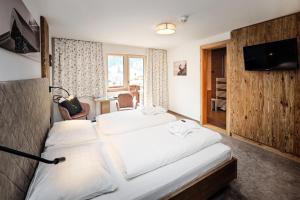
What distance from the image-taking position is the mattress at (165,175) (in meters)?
1.30

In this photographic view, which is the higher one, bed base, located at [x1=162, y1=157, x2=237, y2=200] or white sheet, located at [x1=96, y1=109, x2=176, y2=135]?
white sheet, located at [x1=96, y1=109, x2=176, y2=135]

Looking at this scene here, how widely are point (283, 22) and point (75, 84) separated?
15.3ft

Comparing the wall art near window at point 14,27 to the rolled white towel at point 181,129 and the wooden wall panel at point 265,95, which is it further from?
the wooden wall panel at point 265,95

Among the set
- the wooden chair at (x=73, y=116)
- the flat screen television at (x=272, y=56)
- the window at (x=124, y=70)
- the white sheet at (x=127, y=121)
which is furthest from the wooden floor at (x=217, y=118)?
the wooden chair at (x=73, y=116)

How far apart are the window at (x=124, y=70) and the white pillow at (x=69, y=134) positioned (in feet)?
9.21

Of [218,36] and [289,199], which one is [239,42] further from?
[289,199]

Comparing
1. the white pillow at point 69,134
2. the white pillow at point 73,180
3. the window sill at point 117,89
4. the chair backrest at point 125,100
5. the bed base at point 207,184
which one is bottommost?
the bed base at point 207,184

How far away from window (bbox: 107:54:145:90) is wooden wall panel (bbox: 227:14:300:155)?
114 inches

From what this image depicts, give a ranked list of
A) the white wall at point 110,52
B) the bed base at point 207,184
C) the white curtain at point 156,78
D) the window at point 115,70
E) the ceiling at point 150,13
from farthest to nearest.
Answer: the white curtain at point 156,78 < the window at point 115,70 < the white wall at point 110,52 < the ceiling at point 150,13 < the bed base at point 207,184

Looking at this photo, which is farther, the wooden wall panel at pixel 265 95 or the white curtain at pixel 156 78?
the white curtain at pixel 156 78

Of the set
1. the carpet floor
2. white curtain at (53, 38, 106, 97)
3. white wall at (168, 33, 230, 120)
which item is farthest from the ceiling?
the carpet floor

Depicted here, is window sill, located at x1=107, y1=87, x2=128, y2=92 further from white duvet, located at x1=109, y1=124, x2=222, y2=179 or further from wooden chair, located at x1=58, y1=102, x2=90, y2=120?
white duvet, located at x1=109, y1=124, x2=222, y2=179

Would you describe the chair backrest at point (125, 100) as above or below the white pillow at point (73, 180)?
above

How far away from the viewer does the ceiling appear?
2.17m
